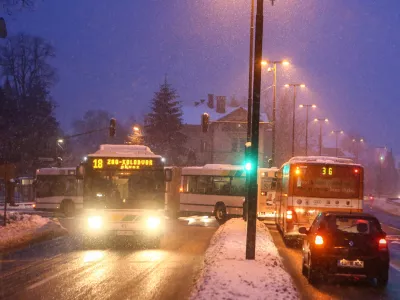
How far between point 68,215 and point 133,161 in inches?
854

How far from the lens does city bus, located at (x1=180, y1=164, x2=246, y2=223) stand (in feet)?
120

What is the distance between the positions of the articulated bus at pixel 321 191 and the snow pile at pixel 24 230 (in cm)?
977

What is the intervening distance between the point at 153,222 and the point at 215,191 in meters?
16.5

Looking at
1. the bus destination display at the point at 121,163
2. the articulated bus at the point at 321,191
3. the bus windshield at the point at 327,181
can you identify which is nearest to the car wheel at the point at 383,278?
the articulated bus at the point at 321,191

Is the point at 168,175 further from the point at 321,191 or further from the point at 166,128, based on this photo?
the point at 166,128

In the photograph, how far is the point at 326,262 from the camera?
1338 cm

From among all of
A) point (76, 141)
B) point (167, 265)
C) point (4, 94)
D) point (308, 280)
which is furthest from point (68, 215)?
point (76, 141)

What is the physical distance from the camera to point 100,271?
14648mm

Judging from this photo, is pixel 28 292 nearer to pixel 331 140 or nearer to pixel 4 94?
pixel 4 94

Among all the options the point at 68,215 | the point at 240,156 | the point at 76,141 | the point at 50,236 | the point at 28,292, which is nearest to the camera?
the point at 28,292

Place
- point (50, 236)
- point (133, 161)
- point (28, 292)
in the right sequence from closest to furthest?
point (28, 292), point (133, 161), point (50, 236)

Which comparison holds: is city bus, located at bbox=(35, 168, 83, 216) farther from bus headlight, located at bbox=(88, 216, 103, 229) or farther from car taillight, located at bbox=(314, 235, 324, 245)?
car taillight, located at bbox=(314, 235, 324, 245)

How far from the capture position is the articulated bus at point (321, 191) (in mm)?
22016

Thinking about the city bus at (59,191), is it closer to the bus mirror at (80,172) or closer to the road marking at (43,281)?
the bus mirror at (80,172)
